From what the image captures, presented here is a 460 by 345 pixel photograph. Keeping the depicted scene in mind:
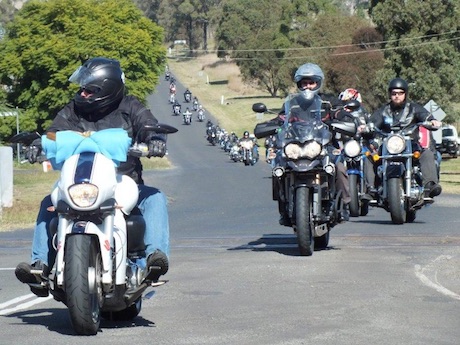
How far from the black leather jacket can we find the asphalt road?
1239mm

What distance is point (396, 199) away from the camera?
17.0 metres

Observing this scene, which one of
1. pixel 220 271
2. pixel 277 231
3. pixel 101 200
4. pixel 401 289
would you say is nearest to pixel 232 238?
pixel 277 231

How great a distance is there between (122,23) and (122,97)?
255 feet

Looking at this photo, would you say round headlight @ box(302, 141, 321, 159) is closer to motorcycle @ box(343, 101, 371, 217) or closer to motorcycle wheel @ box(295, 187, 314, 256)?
motorcycle wheel @ box(295, 187, 314, 256)

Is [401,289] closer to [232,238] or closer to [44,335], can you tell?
[44,335]

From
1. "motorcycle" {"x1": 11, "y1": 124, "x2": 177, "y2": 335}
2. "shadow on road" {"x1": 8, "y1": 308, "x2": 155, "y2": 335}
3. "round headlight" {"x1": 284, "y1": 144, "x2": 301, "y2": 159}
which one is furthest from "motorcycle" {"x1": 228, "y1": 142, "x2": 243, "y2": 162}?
"motorcycle" {"x1": 11, "y1": 124, "x2": 177, "y2": 335}

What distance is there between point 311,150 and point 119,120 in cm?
458

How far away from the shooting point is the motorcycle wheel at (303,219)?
1281 centimetres

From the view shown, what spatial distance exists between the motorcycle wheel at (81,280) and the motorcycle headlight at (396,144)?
9948mm

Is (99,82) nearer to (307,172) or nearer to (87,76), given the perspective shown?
(87,76)

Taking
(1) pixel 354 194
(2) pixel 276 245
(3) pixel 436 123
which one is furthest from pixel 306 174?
A: (1) pixel 354 194

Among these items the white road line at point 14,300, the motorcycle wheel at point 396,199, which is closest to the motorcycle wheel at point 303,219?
the white road line at point 14,300

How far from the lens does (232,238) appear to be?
644 inches

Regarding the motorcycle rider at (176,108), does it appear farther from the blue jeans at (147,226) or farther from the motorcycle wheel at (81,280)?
the motorcycle wheel at (81,280)
